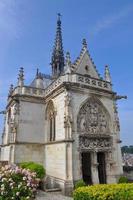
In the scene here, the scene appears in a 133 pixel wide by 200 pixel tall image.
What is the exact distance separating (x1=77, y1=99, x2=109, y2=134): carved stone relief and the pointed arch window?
2515mm

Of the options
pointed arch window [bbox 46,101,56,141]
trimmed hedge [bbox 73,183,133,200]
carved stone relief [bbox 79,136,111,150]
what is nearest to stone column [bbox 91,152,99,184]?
carved stone relief [bbox 79,136,111,150]

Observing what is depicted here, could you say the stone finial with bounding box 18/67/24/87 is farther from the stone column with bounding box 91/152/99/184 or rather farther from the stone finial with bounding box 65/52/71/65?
the stone column with bounding box 91/152/99/184

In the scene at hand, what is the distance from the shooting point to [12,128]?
1652 centimetres

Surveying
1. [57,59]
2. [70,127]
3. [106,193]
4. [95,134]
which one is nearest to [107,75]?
[95,134]

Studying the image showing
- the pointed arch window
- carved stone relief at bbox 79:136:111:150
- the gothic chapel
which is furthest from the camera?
the pointed arch window

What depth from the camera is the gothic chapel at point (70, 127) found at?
47.1 ft

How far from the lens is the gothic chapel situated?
47.1ft

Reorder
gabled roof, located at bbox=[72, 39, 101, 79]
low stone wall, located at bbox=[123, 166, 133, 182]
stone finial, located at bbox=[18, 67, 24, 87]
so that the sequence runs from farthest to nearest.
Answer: stone finial, located at bbox=[18, 67, 24, 87], gabled roof, located at bbox=[72, 39, 101, 79], low stone wall, located at bbox=[123, 166, 133, 182]

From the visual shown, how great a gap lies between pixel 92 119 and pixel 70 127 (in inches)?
102

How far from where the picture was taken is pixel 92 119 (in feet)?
53.0

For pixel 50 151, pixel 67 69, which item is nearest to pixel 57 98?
pixel 67 69

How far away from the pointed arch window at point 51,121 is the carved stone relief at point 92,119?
99.0 inches

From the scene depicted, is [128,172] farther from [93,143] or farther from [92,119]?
[92,119]

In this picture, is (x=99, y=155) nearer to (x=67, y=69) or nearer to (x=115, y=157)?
(x=115, y=157)
